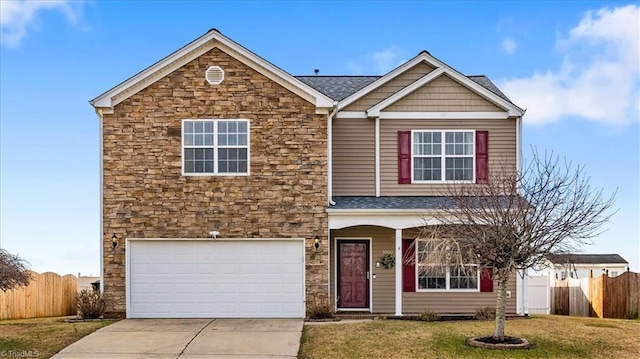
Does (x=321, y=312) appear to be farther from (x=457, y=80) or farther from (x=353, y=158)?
(x=457, y=80)

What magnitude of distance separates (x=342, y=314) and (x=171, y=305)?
15.4 ft

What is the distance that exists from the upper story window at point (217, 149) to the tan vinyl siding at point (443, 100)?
4.36m

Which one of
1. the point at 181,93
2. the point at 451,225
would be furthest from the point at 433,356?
the point at 181,93

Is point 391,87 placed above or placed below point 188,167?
above

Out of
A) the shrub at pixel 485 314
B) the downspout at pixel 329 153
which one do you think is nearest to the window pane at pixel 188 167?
the downspout at pixel 329 153

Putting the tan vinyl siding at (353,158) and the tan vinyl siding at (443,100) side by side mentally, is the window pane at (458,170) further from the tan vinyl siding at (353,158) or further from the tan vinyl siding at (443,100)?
the tan vinyl siding at (353,158)

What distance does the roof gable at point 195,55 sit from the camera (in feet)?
58.6

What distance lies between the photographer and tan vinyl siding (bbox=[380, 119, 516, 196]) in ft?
62.9

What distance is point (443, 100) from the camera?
19.3 m

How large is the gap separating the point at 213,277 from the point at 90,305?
3260mm

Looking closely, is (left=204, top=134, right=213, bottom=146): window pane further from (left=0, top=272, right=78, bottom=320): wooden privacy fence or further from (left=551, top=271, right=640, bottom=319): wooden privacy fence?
(left=551, top=271, right=640, bottom=319): wooden privacy fence

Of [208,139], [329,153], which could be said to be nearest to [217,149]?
[208,139]

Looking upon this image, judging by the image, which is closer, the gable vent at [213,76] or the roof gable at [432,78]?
the gable vent at [213,76]

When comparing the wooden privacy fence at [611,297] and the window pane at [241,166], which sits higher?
the window pane at [241,166]
